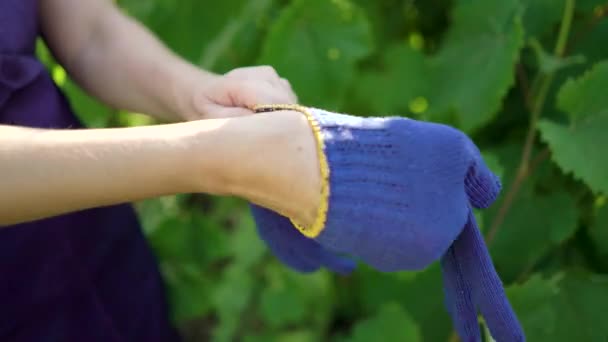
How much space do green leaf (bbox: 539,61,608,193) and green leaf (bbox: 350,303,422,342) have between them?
0.31m

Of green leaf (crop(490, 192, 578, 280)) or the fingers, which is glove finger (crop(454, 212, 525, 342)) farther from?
green leaf (crop(490, 192, 578, 280))

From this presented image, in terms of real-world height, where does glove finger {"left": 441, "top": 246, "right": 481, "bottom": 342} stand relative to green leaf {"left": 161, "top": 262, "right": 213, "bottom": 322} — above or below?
above

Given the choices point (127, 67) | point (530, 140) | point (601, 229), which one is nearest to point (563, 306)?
point (601, 229)

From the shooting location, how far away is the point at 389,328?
2.91 ft

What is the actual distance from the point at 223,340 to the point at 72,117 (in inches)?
20.2

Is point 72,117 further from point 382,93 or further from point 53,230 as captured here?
point 382,93

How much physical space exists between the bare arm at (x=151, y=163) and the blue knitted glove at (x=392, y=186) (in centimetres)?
2

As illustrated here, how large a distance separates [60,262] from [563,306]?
2.06 feet

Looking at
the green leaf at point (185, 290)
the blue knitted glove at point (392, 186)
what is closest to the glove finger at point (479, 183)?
the blue knitted glove at point (392, 186)

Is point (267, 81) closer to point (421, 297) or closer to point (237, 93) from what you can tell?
point (237, 93)

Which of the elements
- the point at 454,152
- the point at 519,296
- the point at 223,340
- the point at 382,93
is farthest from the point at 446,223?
the point at 223,340

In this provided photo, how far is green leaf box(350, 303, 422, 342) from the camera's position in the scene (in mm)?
871

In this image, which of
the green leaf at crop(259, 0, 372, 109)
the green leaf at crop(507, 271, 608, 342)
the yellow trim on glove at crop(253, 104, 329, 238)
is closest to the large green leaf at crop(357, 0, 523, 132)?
the green leaf at crop(259, 0, 372, 109)

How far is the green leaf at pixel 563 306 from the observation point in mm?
737
